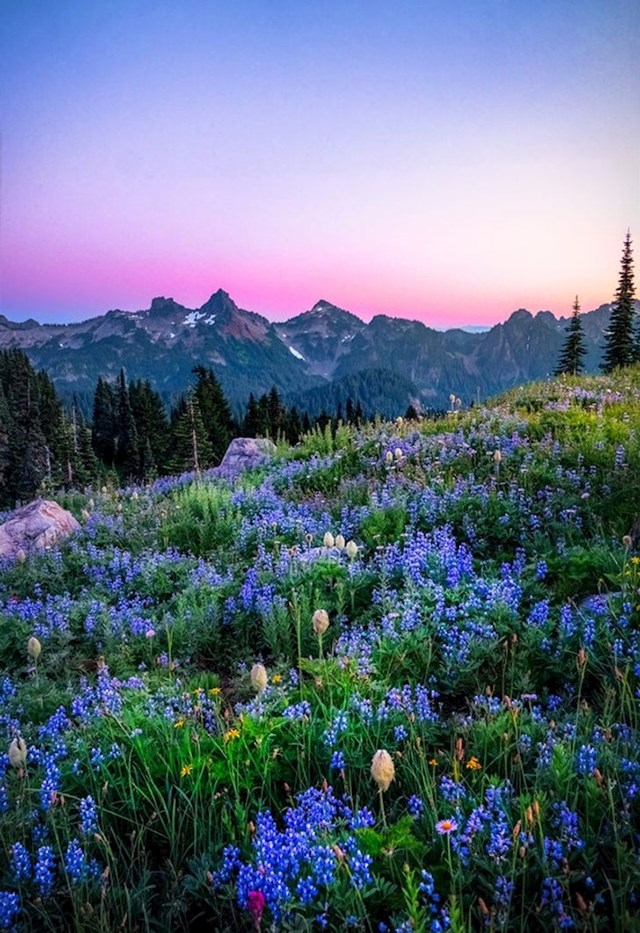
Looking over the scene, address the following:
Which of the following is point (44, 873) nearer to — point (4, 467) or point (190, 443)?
point (190, 443)

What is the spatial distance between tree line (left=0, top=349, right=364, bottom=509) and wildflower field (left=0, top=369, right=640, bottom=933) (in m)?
47.7

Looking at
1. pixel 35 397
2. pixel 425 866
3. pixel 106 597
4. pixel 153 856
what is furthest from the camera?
pixel 35 397

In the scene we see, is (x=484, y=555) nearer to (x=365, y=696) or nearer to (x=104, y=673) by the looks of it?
(x=365, y=696)

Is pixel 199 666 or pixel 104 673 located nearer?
pixel 104 673

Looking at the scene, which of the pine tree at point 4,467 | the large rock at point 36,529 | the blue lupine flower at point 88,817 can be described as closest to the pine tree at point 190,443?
the pine tree at point 4,467

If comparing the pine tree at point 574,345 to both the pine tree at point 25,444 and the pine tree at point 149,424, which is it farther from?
the pine tree at point 149,424

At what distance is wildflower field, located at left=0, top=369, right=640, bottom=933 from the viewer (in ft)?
6.82

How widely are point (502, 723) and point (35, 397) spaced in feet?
316

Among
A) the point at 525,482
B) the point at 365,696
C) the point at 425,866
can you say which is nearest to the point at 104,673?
the point at 365,696

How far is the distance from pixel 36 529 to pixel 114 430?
8555 centimetres

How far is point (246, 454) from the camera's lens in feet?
53.8

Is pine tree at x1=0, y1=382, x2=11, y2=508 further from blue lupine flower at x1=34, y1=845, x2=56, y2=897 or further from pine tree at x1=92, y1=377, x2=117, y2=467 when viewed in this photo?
blue lupine flower at x1=34, y1=845, x2=56, y2=897

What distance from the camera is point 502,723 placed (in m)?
2.82

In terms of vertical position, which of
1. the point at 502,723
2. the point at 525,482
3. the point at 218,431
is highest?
the point at 525,482
